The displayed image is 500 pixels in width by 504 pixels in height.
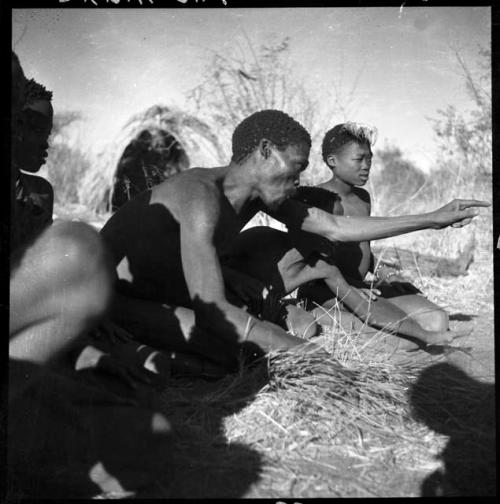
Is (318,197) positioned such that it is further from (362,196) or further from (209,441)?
(209,441)

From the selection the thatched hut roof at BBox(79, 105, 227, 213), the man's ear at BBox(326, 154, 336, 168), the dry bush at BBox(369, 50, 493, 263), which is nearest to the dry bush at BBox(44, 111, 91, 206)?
the thatched hut roof at BBox(79, 105, 227, 213)

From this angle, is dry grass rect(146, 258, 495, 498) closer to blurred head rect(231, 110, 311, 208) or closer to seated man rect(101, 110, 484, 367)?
seated man rect(101, 110, 484, 367)

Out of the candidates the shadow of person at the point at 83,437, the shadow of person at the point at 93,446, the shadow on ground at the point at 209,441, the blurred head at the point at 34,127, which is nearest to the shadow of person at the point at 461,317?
the shadow on ground at the point at 209,441

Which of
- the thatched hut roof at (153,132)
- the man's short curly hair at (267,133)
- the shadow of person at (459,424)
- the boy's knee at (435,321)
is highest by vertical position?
the thatched hut roof at (153,132)

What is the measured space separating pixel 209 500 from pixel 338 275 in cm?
209

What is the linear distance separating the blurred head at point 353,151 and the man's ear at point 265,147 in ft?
3.97

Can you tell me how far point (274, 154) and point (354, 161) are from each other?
48.0 inches

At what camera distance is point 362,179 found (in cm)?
439

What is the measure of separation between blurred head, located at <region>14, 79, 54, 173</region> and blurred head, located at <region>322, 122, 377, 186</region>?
1.95m

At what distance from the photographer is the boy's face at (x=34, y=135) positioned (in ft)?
10.5

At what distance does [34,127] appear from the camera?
3264mm

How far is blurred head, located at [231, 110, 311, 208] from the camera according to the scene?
3303mm

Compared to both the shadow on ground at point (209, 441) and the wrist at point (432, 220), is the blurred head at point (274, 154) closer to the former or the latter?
the wrist at point (432, 220)

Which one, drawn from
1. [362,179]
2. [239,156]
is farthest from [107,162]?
[239,156]
